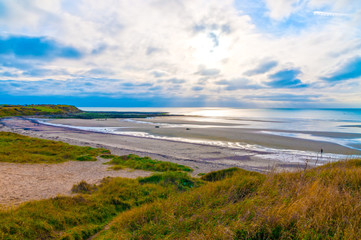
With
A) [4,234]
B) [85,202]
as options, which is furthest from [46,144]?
[4,234]

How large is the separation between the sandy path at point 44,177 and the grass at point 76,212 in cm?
166

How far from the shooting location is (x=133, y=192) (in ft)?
29.5

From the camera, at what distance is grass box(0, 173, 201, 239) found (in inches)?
216

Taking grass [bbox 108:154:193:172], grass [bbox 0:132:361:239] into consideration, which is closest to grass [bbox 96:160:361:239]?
grass [bbox 0:132:361:239]

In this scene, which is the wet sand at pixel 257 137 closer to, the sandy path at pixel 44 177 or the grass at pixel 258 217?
the sandy path at pixel 44 177

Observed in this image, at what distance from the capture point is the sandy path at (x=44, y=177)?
8967 mm

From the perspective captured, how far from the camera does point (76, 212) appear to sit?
273 inches

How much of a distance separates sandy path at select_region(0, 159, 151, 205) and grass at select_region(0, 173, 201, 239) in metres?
1.66

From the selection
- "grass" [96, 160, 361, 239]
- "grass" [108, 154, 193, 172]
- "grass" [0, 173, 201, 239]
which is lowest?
"grass" [108, 154, 193, 172]

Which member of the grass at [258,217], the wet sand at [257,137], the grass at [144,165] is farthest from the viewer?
the wet sand at [257,137]

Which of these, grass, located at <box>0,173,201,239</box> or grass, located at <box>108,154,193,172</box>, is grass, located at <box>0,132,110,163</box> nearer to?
grass, located at <box>108,154,193,172</box>

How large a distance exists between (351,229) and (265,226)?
4.82 ft

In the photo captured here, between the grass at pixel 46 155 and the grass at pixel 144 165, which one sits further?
the grass at pixel 46 155

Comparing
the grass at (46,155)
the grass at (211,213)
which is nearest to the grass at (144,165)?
the grass at (46,155)
